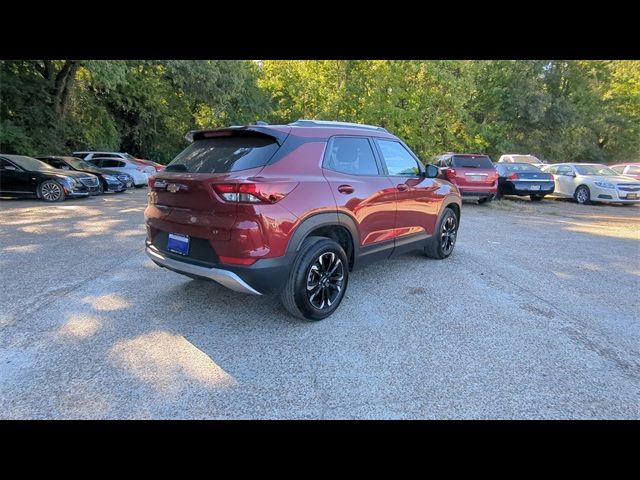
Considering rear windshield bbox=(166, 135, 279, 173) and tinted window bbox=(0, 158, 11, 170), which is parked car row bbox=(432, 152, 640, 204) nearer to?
rear windshield bbox=(166, 135, 279, 173)

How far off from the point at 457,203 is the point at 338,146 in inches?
115

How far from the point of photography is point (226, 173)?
3240 millimetres

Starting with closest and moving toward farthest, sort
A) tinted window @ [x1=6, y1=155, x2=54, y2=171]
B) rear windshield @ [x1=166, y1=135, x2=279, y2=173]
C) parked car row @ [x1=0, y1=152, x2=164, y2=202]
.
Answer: rear windshield @ [x1=166, y1=135, x2=279, y2=173] → parked car row @ [x1=0, y1=152, x2=164, y2=202] → tinted window @ [x1=6, y1=155, x2=54, y2=171]

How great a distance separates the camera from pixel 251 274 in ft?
10.5

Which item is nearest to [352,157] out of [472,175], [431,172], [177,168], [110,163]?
[431,172]

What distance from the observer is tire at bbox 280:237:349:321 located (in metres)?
3.49

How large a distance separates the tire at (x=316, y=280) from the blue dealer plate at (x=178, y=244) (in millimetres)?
965

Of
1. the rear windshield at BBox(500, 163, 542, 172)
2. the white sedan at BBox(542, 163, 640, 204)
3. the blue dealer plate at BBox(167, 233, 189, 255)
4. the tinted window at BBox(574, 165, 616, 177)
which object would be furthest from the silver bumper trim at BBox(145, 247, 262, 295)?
the tinted window at BBox(574, 165, 616, 177)

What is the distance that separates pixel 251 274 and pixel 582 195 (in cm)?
1498

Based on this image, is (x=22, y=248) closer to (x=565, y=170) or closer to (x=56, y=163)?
(x=56, y=163)

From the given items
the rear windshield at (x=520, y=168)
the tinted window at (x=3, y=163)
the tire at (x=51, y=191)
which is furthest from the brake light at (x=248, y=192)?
the rear windshield at (x=520, y=168)

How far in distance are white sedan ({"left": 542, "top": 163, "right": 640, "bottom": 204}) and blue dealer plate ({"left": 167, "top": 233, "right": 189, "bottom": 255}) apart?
14.9 metres
